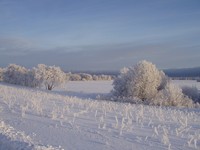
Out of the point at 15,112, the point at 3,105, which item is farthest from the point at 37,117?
the point at 3,105

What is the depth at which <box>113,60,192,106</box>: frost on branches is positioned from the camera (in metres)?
31.0

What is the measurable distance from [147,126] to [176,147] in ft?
9.69

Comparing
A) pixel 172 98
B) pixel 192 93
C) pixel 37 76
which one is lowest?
pixel 172 98

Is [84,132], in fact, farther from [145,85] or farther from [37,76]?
[37,76]

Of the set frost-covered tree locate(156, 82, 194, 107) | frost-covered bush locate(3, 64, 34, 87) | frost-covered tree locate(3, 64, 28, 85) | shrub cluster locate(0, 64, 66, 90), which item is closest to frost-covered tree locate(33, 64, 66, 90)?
shrub cluster locate(0, 64, 66, 90)

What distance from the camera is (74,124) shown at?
12164 millimetres

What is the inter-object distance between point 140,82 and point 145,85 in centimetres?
54

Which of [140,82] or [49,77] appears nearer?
[140,82]

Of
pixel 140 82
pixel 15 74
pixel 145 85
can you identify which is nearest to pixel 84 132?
pixel 145 85

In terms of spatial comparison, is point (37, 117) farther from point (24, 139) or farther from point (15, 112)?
point (24, 139)

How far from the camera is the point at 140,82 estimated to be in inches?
1348

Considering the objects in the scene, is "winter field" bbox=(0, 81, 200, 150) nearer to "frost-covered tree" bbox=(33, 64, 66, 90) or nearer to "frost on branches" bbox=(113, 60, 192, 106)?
"frost on branches" bbox=(113, 60, 192, 106)

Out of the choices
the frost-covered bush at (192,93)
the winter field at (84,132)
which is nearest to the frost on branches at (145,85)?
the frost-covered bush at (192,93)

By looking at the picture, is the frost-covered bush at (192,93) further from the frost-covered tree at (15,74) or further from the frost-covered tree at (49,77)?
the frost-covered tree at (15,74)
